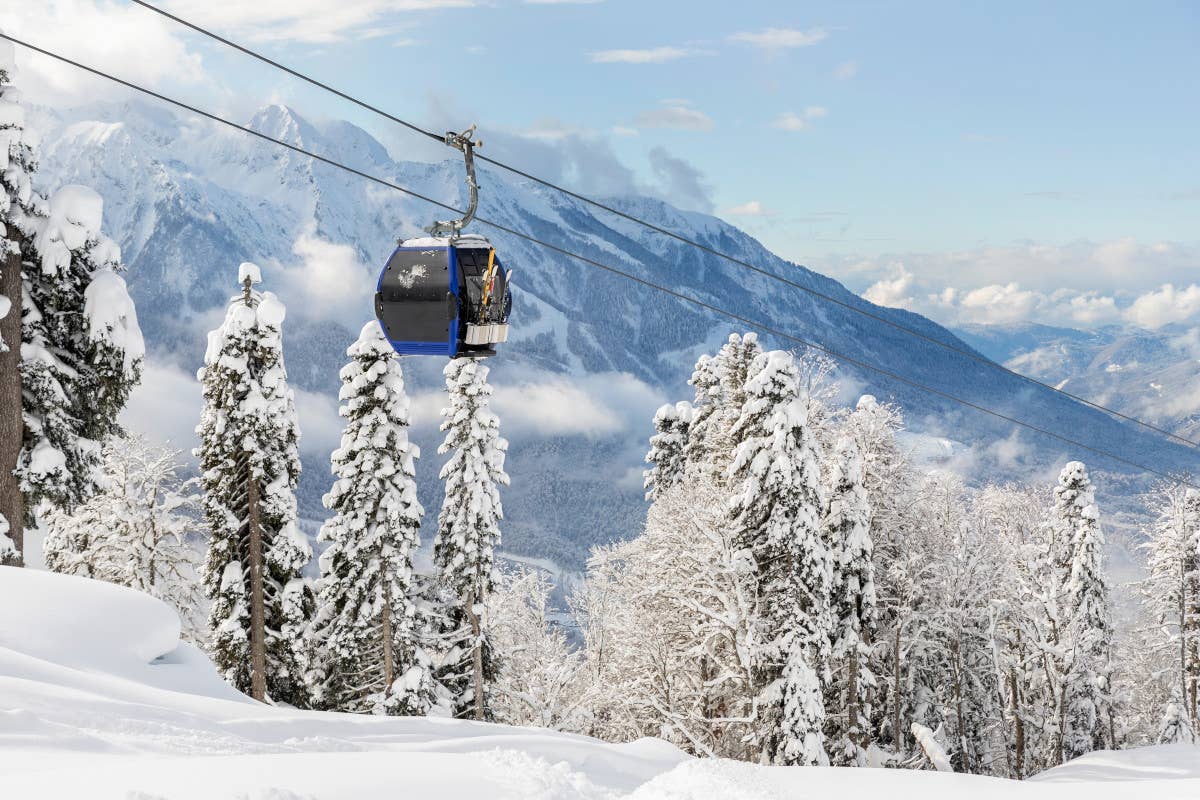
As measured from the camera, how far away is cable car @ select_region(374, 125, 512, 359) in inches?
539

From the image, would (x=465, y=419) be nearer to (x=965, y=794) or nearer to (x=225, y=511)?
(x=225, y=511)

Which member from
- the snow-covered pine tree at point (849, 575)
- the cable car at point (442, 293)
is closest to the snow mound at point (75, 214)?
the cable car at point (442, 293)

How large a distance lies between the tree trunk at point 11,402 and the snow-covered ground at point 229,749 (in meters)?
3.46

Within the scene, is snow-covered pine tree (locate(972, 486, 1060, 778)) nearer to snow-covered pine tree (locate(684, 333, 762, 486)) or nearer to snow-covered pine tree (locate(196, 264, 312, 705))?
snow-covered pine tree (locate(684, 333, 762, 486))

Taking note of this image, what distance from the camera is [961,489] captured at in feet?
124

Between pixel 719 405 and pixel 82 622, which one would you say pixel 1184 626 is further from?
pixel 82 622

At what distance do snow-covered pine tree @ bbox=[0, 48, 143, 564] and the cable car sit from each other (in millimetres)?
7487

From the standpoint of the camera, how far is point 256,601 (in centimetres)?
2550

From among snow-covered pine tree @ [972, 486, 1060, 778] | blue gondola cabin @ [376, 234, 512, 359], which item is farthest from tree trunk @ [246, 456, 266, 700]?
snow-covered pine tree @ [972, 486, 1060, 778]

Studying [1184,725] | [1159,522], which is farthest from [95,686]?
[1159,522]

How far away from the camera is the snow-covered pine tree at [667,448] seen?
44156 mm

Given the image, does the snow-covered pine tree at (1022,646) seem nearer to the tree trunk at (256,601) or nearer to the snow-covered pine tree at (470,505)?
the snow-covered pine tree at (470,505)

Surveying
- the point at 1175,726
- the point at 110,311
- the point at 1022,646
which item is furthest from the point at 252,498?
the point at 1175,726

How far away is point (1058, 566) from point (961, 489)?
7.15 metres
